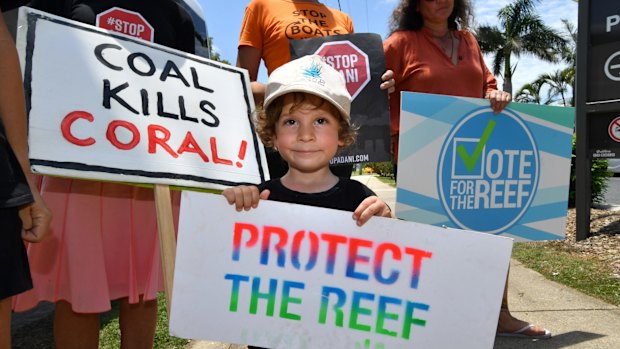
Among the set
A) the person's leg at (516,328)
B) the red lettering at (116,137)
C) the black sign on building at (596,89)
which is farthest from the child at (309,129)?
the black sign on building at (596,89)

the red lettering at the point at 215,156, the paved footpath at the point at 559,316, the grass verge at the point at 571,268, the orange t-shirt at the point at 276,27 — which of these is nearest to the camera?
the red lettering at the point at 215,156

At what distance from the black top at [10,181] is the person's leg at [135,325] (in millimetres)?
973

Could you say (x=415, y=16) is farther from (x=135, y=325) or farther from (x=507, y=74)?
(x=507, y=74)

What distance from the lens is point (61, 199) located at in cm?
185

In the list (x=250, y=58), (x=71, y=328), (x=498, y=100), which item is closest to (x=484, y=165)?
(x=498, y=100)

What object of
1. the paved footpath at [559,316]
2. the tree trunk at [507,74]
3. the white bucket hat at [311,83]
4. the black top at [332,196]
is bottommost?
the paved footpath at [559,316]

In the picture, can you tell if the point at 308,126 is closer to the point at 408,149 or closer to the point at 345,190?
the point at 345,190

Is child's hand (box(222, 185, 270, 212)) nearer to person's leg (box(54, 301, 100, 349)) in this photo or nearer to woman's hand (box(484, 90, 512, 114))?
person's leg (box(54, 301, 100, 349))

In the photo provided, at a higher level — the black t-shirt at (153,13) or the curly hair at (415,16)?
the curly hair at (415,16)

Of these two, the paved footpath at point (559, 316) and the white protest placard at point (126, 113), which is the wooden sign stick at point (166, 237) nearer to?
the white protest placard at point (126, 113)

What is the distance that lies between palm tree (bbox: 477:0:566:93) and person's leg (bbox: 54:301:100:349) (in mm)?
28487

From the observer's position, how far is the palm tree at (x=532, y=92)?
3670cm

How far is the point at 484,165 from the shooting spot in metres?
2.47

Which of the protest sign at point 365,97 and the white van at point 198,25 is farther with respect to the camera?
the protest sign at point 365,97
